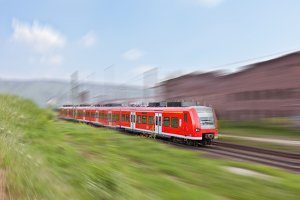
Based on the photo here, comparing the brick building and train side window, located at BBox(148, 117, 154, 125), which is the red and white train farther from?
the brick building

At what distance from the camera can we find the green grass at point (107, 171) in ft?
15.3

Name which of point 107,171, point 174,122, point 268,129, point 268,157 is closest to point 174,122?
point 174,122

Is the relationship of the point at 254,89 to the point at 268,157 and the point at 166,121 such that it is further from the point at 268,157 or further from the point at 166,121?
the point at 268,157

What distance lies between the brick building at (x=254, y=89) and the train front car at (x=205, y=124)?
20.0m

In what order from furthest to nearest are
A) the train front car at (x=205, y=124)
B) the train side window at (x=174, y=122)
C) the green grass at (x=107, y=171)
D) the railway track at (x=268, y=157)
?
the train side window at (x=174, y=122)
the train front car at (x=205, y=124)
the railway track at (x=268, y=157)
the green grass at (x=107, y=171)

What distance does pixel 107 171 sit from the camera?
5.74 m

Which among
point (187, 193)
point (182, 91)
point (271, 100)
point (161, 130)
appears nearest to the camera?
point (187, 193)

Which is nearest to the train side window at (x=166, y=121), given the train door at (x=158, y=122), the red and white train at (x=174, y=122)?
the red and white train at (x=174, y=122)

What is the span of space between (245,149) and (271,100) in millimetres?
25407

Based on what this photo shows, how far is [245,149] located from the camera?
976 inches

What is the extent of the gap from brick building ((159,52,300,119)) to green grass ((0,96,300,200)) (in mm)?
36108

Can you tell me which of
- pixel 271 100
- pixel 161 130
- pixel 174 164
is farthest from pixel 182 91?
pixel 174 164

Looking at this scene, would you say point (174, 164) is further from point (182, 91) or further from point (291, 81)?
point (182, 91)

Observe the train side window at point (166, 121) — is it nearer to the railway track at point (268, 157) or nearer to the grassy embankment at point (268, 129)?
the railway track at point (268, 157)
